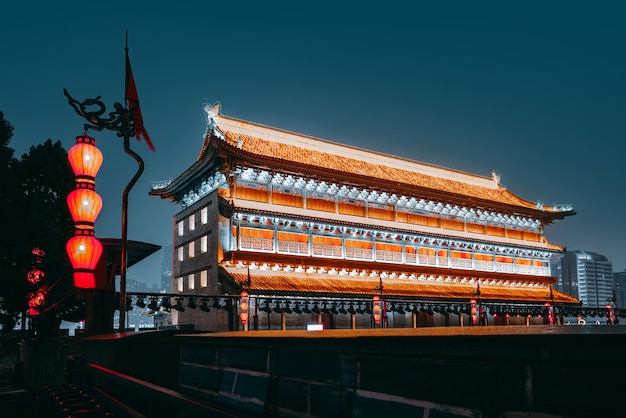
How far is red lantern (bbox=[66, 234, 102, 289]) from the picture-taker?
11.6m

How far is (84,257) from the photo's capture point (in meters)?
11.6

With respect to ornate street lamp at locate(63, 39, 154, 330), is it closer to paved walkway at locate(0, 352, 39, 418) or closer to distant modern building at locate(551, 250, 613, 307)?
paved walkway at locate(0, 352, 39, 418)

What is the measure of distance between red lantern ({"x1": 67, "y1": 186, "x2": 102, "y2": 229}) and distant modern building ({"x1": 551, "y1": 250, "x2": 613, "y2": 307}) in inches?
7110

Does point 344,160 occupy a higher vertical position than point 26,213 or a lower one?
higher

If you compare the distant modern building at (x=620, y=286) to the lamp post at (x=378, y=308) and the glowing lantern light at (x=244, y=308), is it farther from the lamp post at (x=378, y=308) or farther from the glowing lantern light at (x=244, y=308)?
the glowing lantern light at (x=244, y=308)

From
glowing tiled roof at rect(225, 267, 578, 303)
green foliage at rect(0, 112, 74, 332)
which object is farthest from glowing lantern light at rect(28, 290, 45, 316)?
glowing tiled roof at rect(225, 267, 578, 303)

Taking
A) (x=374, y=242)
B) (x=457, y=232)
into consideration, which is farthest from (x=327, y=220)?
(x=457, y=232)

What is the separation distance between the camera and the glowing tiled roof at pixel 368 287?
1158 inches

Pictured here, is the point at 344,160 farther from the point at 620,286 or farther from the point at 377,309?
the point at 620,286

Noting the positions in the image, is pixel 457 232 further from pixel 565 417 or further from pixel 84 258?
pixel 565 417

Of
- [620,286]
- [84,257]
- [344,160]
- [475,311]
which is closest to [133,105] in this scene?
[84,257]

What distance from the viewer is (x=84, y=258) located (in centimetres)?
1160

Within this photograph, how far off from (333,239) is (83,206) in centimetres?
2344

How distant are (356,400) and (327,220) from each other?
101 feet
